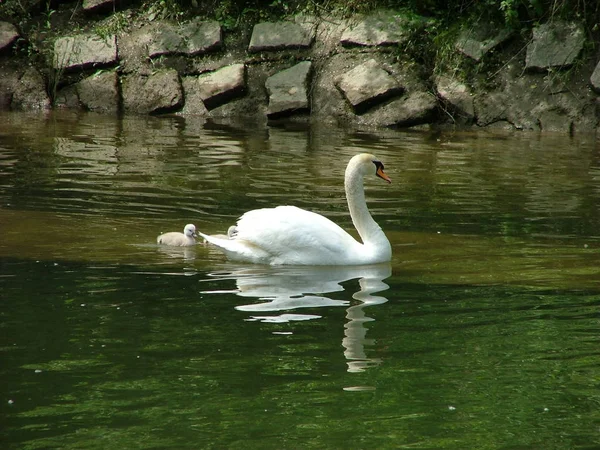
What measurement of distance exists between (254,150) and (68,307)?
25.0ft

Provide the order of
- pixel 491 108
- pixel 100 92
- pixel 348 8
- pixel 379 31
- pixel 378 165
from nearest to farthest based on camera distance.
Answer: pixel 378 165
pixel 491 108
pixel 379 31
pixel 348 8
pixel 100 92

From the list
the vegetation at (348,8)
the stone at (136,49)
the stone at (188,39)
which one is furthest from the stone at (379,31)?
the stone at (136,49)

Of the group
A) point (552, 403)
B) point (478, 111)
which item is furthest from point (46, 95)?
point (552, 403)

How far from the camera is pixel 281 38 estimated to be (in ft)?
58.0

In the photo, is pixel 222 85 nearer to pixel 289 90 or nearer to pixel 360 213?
pixel 289 90

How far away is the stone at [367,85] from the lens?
16406 mm

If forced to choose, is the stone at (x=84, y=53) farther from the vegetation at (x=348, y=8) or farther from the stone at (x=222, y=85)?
the stone at (x=222, y=85)

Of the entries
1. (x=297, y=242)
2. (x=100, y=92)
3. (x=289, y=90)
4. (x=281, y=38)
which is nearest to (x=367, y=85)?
(x=289, y=90)

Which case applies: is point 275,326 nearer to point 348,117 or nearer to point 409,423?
point 409,423

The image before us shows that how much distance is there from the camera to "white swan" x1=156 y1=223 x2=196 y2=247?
8258 millimetres

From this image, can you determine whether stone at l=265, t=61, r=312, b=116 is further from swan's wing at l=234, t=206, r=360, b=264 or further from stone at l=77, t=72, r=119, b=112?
swan's wing at l=234, t=206, r=360, b=264

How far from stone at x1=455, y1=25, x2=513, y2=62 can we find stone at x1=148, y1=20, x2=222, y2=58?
4148 mm

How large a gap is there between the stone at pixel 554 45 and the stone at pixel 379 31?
6.80ft

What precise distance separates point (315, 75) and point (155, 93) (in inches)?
110
